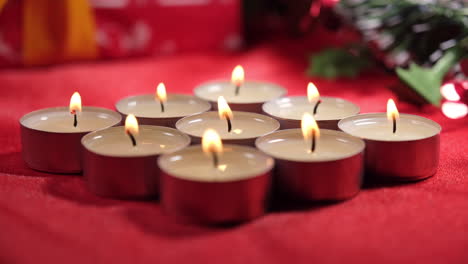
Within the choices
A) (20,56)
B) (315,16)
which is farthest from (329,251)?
(20,56)

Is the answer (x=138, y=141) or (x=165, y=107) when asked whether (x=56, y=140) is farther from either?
(x=165, y=107)

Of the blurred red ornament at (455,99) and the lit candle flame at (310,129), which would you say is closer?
the lit candle flame at (310,129)

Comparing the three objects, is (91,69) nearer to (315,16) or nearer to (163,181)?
(315,16)

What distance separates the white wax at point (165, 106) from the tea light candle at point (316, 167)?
23cm

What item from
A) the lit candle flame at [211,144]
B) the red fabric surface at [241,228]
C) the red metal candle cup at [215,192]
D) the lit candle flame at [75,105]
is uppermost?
the lit candle flame at [75,105]

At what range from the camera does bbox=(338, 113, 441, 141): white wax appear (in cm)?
97

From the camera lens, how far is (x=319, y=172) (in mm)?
831

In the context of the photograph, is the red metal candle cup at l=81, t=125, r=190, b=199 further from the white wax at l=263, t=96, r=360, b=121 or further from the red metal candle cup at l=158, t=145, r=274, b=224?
the white wax at l=263, t=96, r=360, b=121

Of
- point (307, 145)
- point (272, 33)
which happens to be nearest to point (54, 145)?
point (307, 145)

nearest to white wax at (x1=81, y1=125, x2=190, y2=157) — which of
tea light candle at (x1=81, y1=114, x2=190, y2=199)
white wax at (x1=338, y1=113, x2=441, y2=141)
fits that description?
tea light candle at (x1=81, y1=114, x2=190, y2=199)

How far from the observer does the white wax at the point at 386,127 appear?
0.97 meters

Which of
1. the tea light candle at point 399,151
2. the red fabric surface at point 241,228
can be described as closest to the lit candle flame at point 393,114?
the tea light candle at point 399,151

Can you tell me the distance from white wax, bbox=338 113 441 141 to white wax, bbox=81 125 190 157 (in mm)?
259

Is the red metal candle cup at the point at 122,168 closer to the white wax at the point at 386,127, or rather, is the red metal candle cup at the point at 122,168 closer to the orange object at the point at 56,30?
the white wax at the point at 386,127
